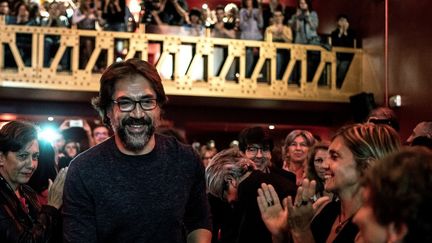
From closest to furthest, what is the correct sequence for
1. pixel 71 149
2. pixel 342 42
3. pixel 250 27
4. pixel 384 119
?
pixel 384 119 < pixel 71 149 < pixel 250 27 < pixel 342 42

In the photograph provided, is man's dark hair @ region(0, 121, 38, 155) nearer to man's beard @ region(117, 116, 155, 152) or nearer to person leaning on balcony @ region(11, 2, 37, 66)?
man's beard @ region(117, 116, 155, 152)

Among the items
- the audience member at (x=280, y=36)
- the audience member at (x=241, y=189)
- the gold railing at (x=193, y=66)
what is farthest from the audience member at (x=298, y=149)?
the audience member at (x=280, y=36)

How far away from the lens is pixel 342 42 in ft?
35.3

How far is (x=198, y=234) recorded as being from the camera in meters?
2.79

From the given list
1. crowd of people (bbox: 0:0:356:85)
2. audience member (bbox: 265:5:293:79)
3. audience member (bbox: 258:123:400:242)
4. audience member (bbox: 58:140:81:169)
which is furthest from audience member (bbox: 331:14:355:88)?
audience member (bbox: 258:123:400:242)

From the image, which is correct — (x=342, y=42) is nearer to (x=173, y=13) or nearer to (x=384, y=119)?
(x=173, y=13)

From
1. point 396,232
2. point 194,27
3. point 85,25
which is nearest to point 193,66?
point 194,27

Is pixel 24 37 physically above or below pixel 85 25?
below

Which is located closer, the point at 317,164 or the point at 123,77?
the point at 123,77

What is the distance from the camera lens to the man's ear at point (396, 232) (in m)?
1.63

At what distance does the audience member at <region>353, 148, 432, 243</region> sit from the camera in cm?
161

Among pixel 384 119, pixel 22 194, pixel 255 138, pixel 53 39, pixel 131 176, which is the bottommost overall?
pixel 22 194

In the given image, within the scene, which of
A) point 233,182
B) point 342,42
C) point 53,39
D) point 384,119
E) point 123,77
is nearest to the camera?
point 123,77

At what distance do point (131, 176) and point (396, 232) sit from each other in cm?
119
